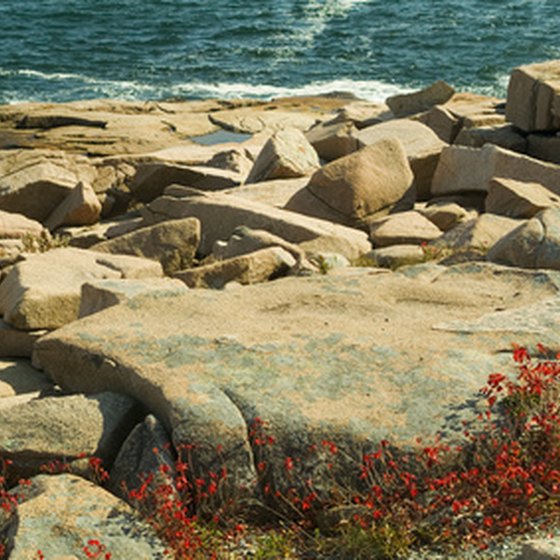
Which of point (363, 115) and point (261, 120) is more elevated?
point (363, 115)

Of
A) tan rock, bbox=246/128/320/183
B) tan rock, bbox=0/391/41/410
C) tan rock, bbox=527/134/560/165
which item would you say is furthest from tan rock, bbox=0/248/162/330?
tan rock, bbox=527/134/560/165

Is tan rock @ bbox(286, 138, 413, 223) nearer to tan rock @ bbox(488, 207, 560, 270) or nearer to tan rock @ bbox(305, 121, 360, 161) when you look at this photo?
tan rock @ bbox(305, 121, 360, 161)

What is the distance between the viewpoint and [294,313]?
24.8 feet

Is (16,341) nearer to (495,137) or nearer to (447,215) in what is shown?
(447,215)

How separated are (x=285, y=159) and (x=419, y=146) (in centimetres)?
194

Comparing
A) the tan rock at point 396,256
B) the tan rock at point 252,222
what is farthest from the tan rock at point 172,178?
the tan rock at point 396,256

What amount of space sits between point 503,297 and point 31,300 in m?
4.14

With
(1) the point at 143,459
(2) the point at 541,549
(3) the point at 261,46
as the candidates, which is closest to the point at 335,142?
(1) the point at 143,459

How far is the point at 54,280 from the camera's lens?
976 centimetres

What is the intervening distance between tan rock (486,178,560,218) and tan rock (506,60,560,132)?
256 cm

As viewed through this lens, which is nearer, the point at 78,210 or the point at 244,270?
the point at 244,270

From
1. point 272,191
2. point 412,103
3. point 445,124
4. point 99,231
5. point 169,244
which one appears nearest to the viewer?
point 169,244

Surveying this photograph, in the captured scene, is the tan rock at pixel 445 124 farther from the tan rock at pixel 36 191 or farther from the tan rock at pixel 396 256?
the tan rock at pixel 396 256

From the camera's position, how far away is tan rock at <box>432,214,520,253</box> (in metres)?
10.4
